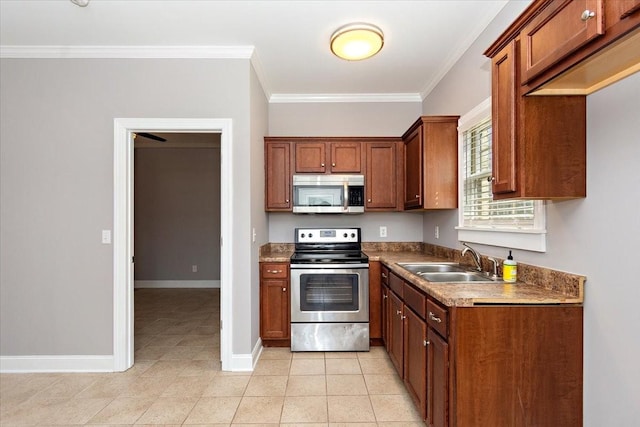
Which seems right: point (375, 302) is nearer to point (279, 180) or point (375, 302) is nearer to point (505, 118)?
point (279, 180)

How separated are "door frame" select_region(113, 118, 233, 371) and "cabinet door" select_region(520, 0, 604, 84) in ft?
7.21

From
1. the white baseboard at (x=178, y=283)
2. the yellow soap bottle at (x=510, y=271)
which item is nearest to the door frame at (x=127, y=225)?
the yellow soap bottle at (x=510, y=271)

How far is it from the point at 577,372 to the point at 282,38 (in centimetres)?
288

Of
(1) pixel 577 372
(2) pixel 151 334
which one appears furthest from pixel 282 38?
(2) pixel 151 334

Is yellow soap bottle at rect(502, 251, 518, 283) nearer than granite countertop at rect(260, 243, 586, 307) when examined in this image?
No

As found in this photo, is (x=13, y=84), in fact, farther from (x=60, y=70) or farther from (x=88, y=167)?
(x=88, y=167)

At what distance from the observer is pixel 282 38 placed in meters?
2.77

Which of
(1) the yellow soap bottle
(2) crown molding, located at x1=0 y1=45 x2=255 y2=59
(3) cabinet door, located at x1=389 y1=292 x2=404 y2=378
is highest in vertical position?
(2) crown molding, located at x1=0 y1=45 x2=255 y2=59

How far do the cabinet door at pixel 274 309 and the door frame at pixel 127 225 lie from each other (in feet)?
1.64

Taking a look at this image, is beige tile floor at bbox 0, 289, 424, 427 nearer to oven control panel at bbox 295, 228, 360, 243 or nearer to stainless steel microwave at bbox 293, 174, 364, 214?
oven control panel at bbox 295, 228, 360, 243

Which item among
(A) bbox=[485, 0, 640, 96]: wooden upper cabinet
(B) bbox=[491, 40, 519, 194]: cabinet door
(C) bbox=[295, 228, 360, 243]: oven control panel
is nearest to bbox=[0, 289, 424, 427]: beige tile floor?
(C) bbox=[295, 228, 360, 243]: oven control panel

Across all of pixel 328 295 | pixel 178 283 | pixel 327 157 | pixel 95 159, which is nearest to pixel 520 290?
pixel 328 295

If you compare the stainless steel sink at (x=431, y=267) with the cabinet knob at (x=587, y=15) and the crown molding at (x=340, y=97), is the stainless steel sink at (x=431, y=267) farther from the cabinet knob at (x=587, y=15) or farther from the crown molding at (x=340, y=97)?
the crown molding at (x=340, y=97)

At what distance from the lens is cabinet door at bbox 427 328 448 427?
167cm
